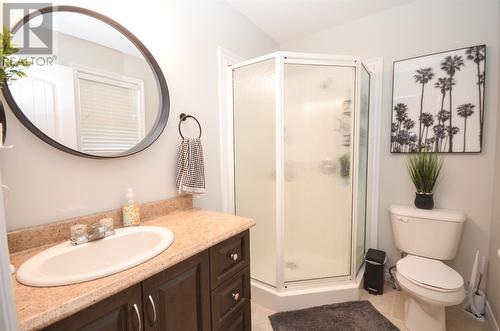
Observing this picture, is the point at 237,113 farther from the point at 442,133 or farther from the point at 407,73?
the point at 442,133

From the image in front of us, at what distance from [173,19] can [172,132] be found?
709mm

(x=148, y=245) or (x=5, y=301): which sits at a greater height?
(x=5, y=301)

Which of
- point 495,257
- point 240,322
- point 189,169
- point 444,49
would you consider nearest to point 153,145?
point 189,169

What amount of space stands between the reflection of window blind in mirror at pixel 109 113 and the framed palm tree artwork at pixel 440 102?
1992mm

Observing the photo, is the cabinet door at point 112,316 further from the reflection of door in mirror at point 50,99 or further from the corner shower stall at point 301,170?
the corner shower stall at point 301,170

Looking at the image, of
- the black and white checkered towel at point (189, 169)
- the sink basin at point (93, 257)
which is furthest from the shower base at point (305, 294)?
the sink basin at point (93, 257)

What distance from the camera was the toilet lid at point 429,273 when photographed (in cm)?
134

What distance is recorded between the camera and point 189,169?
140 centimetres

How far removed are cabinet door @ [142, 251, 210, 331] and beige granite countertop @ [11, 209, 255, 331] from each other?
2.1 inches

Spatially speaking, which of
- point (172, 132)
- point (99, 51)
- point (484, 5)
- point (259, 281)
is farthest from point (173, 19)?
point (484, 5)

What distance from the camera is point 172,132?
4.64 ft

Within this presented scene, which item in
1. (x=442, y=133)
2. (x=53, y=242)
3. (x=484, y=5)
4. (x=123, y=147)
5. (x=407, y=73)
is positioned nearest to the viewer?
(x=53, y=242)

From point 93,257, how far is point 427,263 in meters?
2.04

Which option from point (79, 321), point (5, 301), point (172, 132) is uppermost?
point (172, 132)
